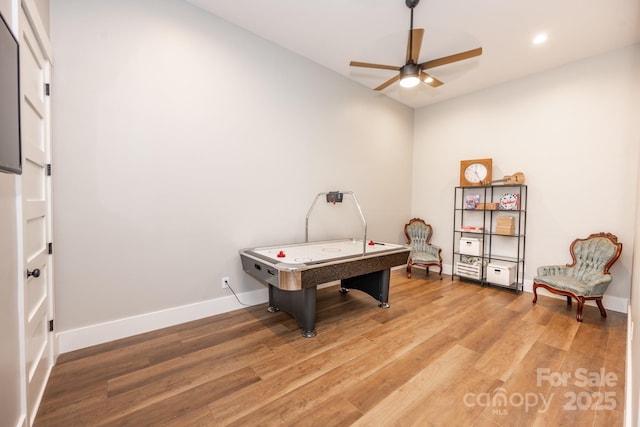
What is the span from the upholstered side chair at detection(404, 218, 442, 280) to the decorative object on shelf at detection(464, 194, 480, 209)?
0.73 m

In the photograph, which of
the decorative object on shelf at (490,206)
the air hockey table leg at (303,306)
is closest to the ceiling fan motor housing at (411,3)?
the air hockey table leg at (303,306)

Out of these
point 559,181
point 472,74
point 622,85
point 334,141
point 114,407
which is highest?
point 472,74

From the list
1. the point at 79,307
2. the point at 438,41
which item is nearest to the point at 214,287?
the point at 79,307

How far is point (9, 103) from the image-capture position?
1.02 m

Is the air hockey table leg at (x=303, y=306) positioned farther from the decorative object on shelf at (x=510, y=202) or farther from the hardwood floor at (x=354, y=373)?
the decorative object on shelf at (x=510, y=202)

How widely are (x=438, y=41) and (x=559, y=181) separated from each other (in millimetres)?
Answer: 2519

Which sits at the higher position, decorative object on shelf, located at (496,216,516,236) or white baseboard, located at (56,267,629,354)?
decorative object on shelf, located at (496,216,516,236)

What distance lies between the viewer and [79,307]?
235 cm

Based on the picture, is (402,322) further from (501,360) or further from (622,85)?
(622,85)

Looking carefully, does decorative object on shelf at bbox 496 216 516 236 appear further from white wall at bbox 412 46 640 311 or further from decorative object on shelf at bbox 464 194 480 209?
decorative object on shelf at bbox 464 194 480 209

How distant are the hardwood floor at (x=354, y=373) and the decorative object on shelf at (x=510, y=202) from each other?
5.29ft

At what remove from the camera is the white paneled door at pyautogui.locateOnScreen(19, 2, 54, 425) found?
5.08 ft

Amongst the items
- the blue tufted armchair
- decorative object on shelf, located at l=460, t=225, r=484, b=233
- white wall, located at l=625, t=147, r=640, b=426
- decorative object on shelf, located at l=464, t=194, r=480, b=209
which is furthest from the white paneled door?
decorative object on shelf, located at l=464, t=194, r=480, b=209

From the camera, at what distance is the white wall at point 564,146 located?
3.37 m
